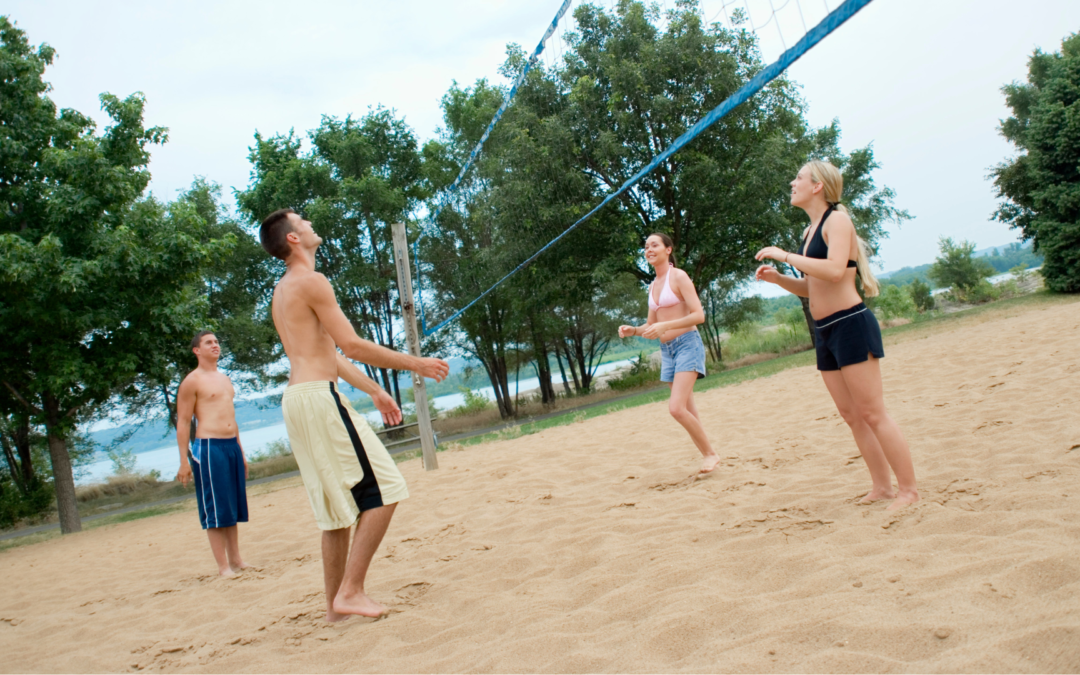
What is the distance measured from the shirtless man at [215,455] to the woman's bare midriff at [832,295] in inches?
141

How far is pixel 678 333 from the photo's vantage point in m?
4.30

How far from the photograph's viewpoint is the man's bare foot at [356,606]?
106 inches

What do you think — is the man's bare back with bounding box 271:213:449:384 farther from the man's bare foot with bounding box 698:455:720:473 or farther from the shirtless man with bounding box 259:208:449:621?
the man's bare foot with bounding box 698:455:720:473

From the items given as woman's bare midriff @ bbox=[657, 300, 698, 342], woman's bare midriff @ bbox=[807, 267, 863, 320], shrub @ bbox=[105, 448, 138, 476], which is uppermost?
shrub @ bbox=[105, 448, 138, 476]

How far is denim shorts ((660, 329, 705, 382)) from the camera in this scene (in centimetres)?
433

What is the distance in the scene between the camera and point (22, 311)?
8.87 m

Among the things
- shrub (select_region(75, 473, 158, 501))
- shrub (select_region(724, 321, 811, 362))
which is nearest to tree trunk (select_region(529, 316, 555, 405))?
shrub (select_region(724, 321, 811, 362))

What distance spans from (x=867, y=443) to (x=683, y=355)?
148 cm

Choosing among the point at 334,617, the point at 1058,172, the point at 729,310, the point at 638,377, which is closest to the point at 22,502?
the point at 334,617

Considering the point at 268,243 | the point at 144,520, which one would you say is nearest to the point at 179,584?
the point at 268,243

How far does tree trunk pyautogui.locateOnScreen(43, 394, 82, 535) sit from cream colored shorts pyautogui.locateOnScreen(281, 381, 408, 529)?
9.18 meters

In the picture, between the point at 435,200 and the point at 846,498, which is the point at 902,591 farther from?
the point at 435,200

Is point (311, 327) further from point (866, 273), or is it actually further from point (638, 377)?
point (638, 377)

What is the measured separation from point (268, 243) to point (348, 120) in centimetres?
2118
